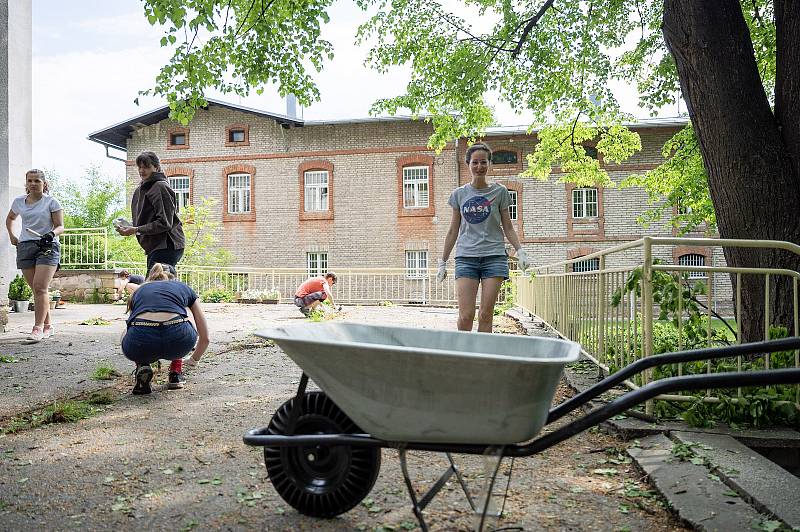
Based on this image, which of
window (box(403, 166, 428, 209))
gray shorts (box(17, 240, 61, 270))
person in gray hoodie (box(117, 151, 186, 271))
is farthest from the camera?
window (box(403, 166, 428, 209))

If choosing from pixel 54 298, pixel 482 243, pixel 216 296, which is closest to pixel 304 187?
pixel 216 296

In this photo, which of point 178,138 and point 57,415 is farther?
point 178,138

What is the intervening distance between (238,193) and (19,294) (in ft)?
48.3

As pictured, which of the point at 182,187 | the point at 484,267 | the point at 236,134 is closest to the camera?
the point at 484,267

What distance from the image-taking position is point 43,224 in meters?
6.57

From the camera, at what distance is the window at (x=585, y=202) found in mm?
24312

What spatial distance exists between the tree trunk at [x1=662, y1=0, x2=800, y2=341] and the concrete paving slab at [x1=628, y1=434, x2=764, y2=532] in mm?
1944

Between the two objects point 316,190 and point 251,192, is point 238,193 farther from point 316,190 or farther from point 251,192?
point 316,190

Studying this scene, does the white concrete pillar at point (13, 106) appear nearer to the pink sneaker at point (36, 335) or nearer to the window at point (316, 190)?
the pink sneaker at point (36, 335)

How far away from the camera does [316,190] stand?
25188 mm

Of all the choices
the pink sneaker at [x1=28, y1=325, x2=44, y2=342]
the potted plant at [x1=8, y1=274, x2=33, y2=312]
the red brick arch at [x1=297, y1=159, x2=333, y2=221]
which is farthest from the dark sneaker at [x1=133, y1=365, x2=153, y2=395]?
the red brick arch at [x1=297, y1=159, x2=333, y2=221]

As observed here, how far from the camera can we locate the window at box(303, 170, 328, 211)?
25.1m

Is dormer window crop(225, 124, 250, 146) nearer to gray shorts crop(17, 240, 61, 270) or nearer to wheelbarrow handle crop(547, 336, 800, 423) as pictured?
gray shorts crop(17, 240, 61, 270)

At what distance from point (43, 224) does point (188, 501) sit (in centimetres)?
513
